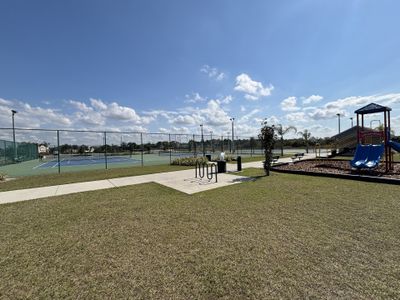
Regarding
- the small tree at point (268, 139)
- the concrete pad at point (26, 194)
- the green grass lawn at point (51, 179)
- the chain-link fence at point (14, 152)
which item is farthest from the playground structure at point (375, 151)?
the chain-link fence at point (14, 152)

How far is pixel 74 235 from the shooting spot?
11.4 feet

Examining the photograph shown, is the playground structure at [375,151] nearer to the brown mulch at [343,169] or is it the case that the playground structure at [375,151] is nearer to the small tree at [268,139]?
the brown mulch at [343,169]

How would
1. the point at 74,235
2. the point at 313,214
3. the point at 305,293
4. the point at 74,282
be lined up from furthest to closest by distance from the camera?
the point at 313,214
the point at 74,235
the point at 74,282
the point at 305,293

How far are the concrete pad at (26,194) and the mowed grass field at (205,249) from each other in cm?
82

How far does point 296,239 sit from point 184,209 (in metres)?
2.48

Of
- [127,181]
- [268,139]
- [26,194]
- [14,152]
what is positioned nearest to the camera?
[26,194]

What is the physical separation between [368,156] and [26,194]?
14.3m

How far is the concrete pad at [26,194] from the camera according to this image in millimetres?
6027

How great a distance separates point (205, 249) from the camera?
2.90 m

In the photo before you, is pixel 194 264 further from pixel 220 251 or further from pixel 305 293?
pixel 305 293

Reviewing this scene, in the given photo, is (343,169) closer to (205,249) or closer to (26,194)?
(205,249)

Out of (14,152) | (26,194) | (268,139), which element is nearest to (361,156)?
(268,139)

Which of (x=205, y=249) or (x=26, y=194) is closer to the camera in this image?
(x=205, y=249)

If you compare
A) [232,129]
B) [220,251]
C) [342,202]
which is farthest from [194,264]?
[232,129]
